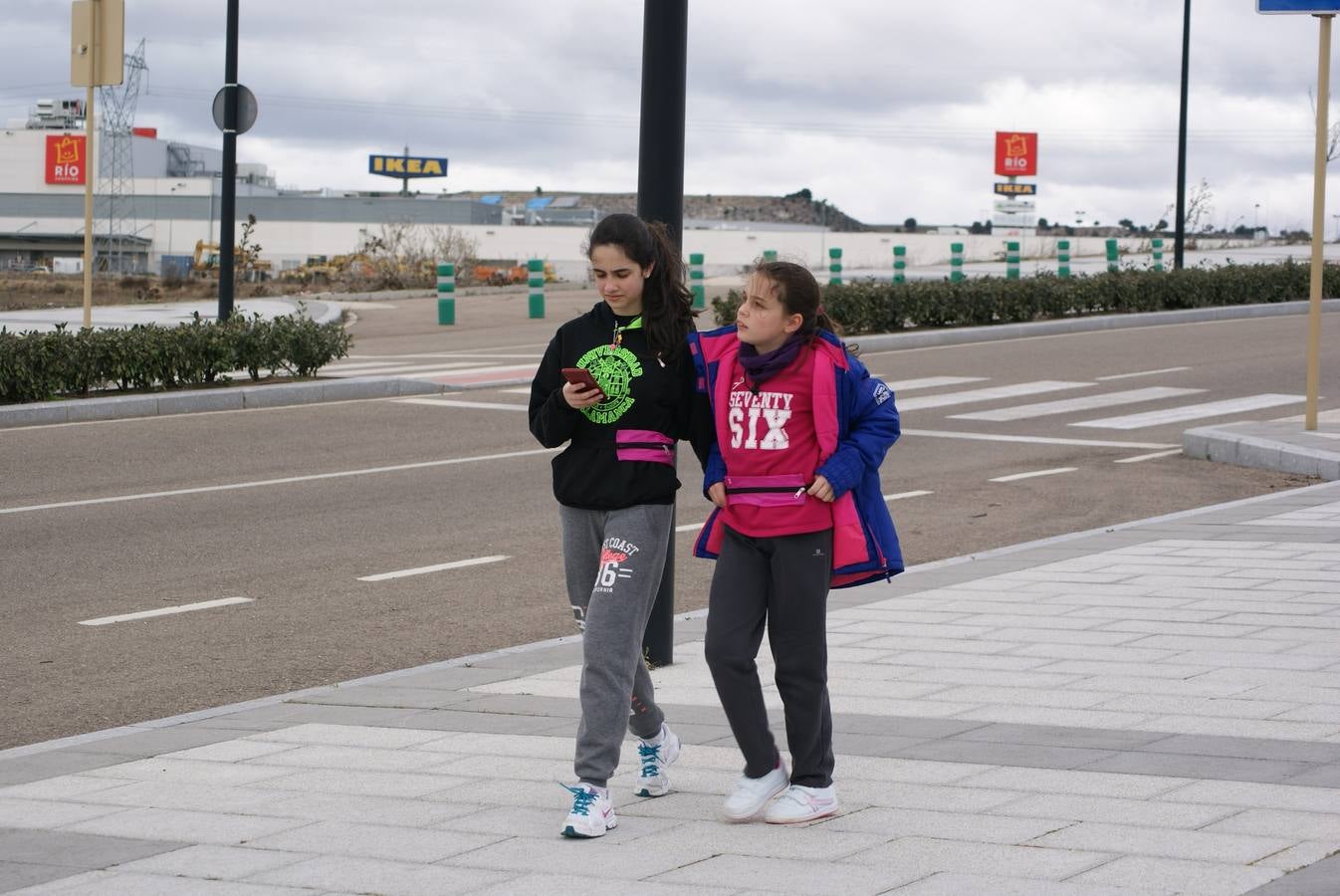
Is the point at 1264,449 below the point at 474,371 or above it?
below

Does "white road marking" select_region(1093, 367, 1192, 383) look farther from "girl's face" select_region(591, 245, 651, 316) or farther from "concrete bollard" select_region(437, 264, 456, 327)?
"girl's face" select_region(591, 245, 651, 316)

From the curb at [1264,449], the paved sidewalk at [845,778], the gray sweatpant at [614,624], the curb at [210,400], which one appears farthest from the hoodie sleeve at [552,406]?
the curb at [210,400]

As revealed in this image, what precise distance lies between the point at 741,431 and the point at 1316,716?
97.5 inches

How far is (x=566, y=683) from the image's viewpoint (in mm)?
6832

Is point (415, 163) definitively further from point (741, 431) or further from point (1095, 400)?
point (741, 431)

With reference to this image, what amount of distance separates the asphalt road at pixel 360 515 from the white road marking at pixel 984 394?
8cm

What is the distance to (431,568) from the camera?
9.75 metres

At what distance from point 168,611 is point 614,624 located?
4398mm

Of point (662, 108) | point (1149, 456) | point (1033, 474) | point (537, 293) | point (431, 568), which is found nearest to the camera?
point (662, 108)

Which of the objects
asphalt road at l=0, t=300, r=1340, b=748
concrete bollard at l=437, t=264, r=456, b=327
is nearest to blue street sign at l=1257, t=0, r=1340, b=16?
asphalt road at l=0, t=300, r=1340, b=748

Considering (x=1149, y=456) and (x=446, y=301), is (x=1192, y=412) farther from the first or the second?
(x=446, y=301)

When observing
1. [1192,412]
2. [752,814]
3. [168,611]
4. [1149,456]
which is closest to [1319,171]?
[1149,456]

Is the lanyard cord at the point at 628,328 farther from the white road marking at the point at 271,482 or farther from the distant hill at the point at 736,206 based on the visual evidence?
the distant hill at the point at 736,206

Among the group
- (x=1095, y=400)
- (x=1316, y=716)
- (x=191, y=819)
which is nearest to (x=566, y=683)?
(x=191, y=819)
